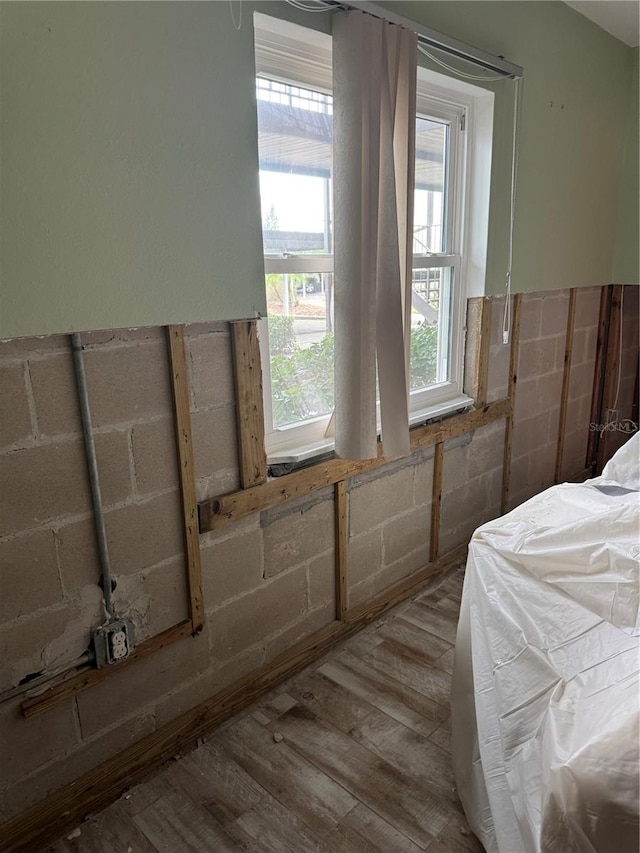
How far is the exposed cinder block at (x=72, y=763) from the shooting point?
1.53 m

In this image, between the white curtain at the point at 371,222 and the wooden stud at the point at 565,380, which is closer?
the white curtain at the point at 371,222

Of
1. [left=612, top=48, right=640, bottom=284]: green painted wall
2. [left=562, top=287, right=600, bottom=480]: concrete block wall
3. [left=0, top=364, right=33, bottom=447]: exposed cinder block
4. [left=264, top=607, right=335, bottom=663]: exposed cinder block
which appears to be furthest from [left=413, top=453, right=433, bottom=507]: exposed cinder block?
[left=612, top=48, right=640, bottom=284]: green painted wall

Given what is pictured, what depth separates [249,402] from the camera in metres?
1.86

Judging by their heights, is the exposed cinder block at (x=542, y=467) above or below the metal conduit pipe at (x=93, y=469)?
below

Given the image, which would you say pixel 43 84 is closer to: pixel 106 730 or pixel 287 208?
pixel 287 208

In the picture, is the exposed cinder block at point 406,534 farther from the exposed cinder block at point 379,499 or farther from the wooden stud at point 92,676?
the wooden stud at point 92,676

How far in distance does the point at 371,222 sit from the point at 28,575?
145 cm

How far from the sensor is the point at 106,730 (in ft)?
5.55

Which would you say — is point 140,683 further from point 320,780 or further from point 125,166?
point 125,166

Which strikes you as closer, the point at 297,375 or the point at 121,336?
the point at 121,336

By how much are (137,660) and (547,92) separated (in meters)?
3.07

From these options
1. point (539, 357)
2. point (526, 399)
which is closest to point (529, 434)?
point (526, 399)

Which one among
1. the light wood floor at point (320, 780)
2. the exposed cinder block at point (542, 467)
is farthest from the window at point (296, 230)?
the exposed cinder block at point (542, 467)

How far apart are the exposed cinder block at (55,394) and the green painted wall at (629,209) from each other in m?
3.51
